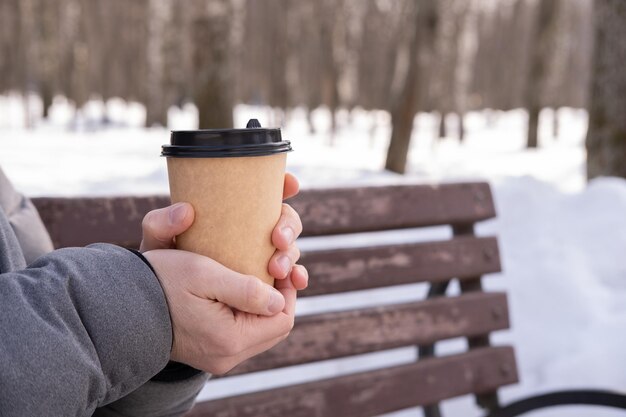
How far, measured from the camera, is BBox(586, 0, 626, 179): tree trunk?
239 inches

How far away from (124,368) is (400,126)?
8.29 m

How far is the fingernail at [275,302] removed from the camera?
0.96 m

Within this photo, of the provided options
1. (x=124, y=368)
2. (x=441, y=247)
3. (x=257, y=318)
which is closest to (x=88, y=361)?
(x=124, y=368)

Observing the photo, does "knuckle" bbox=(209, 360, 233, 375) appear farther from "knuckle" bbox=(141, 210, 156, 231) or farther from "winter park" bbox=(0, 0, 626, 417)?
"knuckle" bbox=(141, 210, 156, 231)

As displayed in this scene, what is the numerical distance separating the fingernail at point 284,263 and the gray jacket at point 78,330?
0.52 ft

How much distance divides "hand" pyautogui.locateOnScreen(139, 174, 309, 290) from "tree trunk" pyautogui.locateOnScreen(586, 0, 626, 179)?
5.67 m

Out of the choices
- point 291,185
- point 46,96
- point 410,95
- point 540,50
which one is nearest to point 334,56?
point 540,50

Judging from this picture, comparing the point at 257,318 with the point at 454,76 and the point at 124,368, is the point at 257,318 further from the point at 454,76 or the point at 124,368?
the point at 454,76

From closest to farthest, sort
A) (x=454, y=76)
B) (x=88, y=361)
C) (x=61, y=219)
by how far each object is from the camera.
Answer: (x=88, y=361), (x=61, y=219), (x=454, y=76)

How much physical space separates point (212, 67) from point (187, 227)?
8204mm

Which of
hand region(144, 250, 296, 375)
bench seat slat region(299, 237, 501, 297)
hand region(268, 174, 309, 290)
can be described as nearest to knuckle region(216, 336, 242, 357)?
hand region(144, 250, 296, 375)

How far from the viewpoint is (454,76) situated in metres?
14.9

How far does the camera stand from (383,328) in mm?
2102

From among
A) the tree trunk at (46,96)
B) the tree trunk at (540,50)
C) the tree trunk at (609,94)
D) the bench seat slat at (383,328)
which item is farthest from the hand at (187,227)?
the tree trunk at (46,96)
